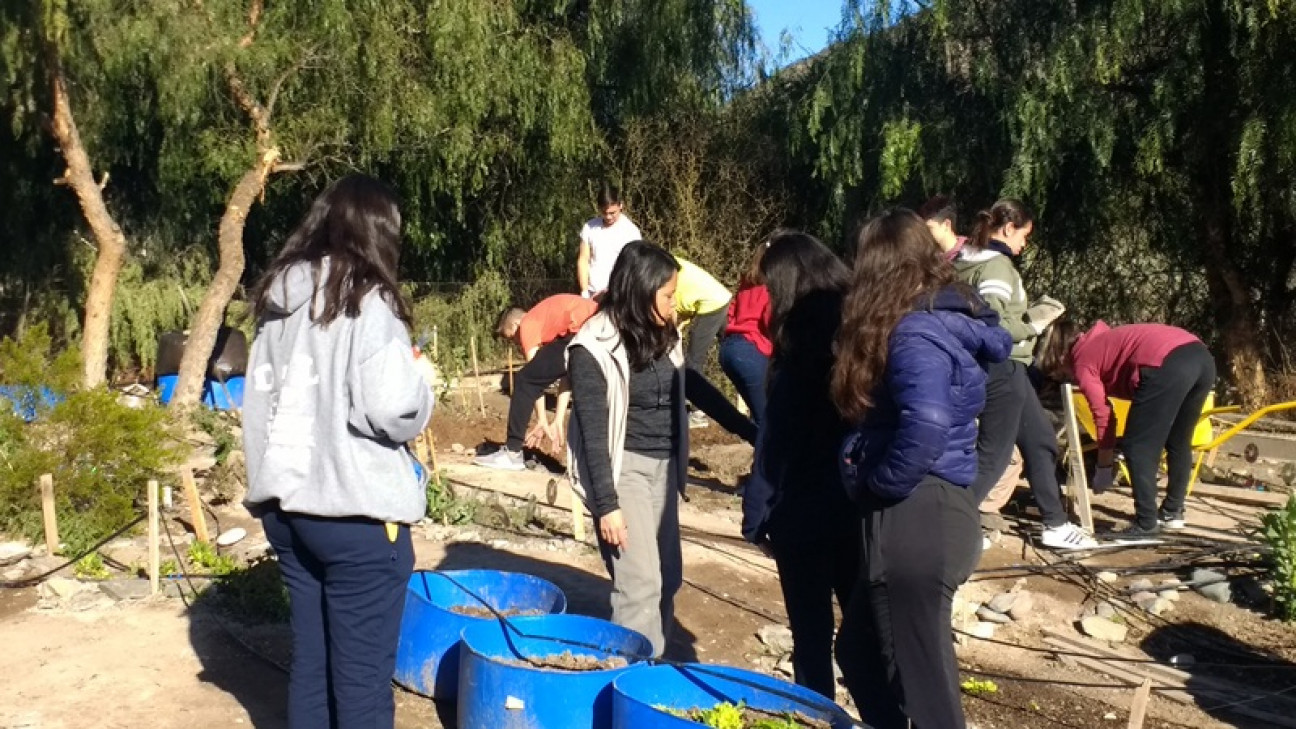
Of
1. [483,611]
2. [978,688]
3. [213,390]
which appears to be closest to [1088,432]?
[978,688]

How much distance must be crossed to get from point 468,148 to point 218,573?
27.3ft

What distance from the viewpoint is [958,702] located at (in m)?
3.49

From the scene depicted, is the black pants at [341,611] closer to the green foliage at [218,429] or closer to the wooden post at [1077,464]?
the wooden post at [1077,464]

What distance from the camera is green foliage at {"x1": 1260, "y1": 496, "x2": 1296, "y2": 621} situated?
249 inches

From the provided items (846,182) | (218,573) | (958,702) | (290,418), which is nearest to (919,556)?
(958,702)

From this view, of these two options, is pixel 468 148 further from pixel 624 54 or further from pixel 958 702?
pixel 958 702

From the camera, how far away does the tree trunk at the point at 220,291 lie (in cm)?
1196

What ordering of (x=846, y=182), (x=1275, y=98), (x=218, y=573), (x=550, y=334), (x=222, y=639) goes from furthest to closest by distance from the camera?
(x=846, y=182) → (x=1275, y=98) → (x=550, y=334) → (x=218, y=573) → (x=222, y=639)

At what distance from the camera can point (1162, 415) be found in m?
7.32

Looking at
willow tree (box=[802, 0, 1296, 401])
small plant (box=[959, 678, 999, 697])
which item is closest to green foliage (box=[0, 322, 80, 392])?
small plant (box=[959, 678, 999, 697])

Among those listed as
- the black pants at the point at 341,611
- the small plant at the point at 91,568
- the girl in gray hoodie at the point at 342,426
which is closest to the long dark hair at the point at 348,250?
the girl in gray hoodie at the point at 342,426

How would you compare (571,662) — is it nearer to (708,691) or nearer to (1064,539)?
(708,691)

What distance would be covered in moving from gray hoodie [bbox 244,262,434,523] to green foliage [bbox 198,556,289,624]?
2365 millimetres

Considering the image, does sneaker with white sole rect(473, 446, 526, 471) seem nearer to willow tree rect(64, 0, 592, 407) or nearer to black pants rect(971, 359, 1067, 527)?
black pants rect(971, 359, 1067, 527)
